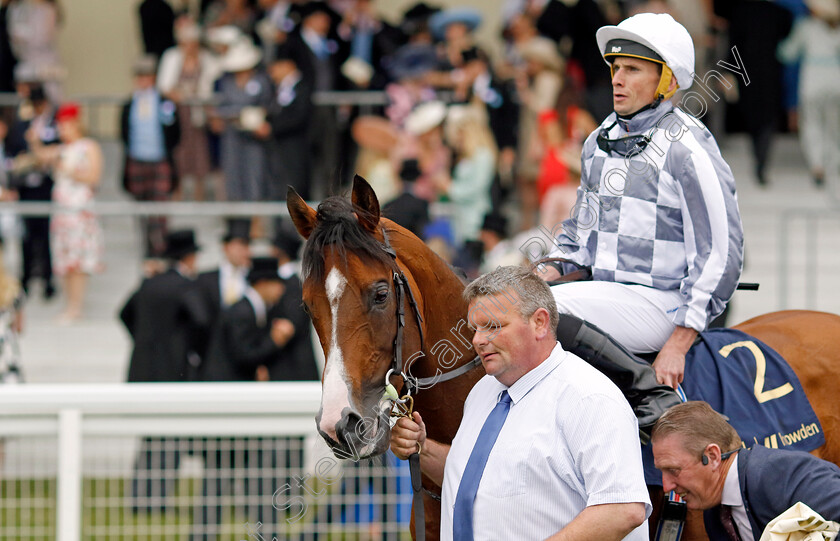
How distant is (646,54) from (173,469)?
274 centimetres

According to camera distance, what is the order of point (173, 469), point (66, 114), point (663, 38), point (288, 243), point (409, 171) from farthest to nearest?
point (66, 114) → point (409, 171) → point (288, 243) → point (173, 469) → point (663, 38)

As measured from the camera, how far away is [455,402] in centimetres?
338

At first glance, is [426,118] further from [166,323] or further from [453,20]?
[166,323]

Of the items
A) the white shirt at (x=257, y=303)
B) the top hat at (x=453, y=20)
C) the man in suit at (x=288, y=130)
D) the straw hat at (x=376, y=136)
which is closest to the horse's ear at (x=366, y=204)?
the white shirt at (x=257, y=303)

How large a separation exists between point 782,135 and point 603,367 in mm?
9684

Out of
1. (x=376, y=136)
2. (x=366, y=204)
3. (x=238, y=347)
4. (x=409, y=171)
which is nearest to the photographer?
(x=366, y=204)

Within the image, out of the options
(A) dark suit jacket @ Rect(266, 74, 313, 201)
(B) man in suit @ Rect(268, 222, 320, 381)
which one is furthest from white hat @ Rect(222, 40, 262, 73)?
(B) man in suit @ Rect(268, 222, 320, 381)

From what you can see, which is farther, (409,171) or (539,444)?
(409,171)

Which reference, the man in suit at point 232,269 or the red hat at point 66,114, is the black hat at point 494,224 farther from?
the red hat at point 66,114

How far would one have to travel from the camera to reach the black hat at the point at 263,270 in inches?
267

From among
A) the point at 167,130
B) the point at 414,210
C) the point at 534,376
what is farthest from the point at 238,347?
the point at 167,130

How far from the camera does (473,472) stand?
2916mm

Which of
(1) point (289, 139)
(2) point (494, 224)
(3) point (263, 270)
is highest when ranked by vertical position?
(1) point (289, 139)

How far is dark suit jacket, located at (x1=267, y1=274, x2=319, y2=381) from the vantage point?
6.55m
